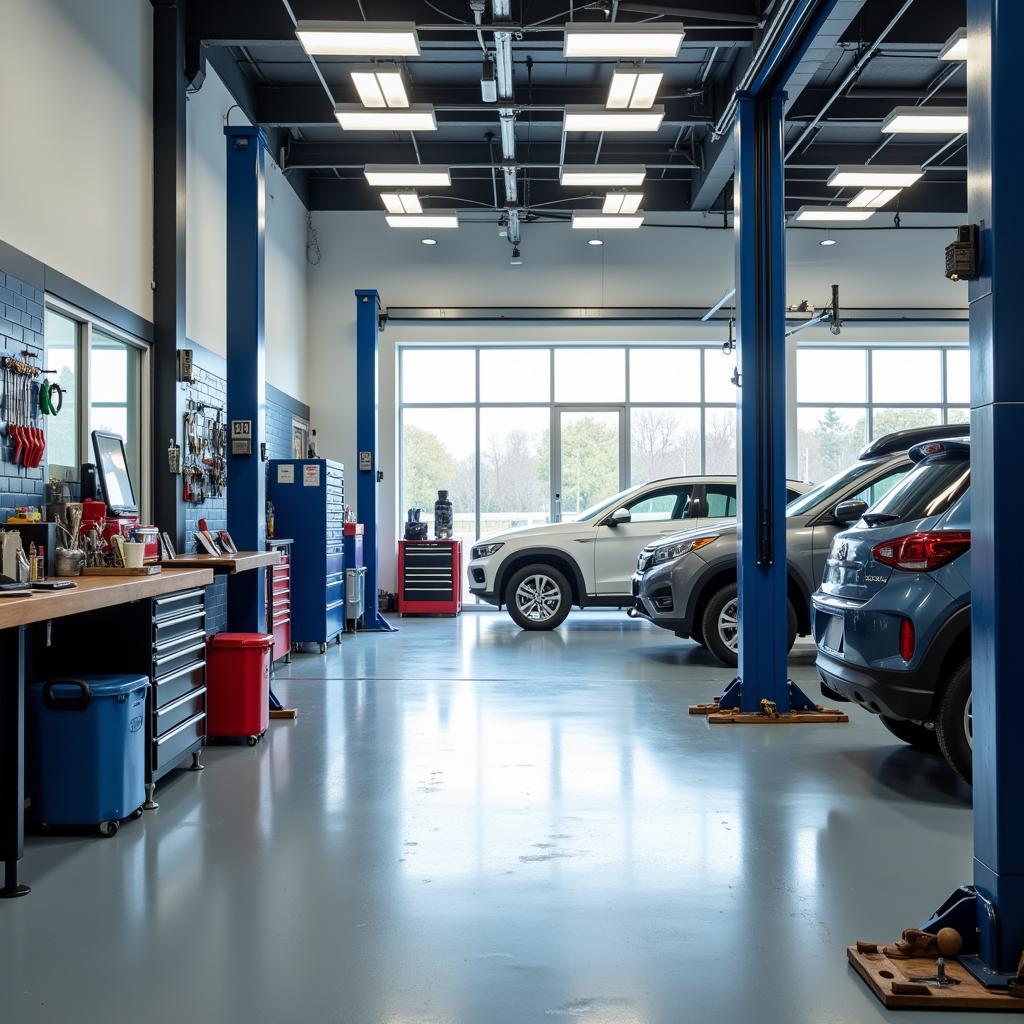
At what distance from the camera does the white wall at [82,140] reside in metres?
4.94

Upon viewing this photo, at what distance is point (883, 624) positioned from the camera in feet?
13.1

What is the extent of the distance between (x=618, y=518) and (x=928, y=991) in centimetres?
757

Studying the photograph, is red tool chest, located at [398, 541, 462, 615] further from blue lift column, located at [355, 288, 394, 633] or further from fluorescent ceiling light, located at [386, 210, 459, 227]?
fluorescent ceiling light, located at [386, 210, 459, 227]

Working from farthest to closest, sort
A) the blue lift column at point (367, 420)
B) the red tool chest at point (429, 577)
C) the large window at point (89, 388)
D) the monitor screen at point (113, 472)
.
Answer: the red tool chest at point (429, 577), the blue lift column at point (367, 420), the large window at point (89, 388), the monitor screen at point (113, 472)

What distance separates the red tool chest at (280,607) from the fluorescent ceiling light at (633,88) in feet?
14.3

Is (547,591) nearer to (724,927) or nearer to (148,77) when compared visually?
(148,77)

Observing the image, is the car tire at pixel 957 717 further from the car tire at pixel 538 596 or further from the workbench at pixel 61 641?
the car tire at pixel 538 596

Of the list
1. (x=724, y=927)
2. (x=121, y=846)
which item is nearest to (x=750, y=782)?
(x=724, y=927)

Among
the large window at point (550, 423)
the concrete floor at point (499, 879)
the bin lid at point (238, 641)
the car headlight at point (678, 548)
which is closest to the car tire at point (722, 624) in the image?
the car headlight at point (678, 548)

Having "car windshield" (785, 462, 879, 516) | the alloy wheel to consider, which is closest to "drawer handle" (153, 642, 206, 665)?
"car windshield" (785, 462, 879, 516)

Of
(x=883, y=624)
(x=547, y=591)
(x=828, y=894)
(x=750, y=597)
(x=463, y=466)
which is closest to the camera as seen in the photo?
(x=828, y=894)

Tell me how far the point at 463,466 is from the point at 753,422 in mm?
8099

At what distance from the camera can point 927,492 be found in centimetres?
420

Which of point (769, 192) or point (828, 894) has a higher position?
point (769, 192)
